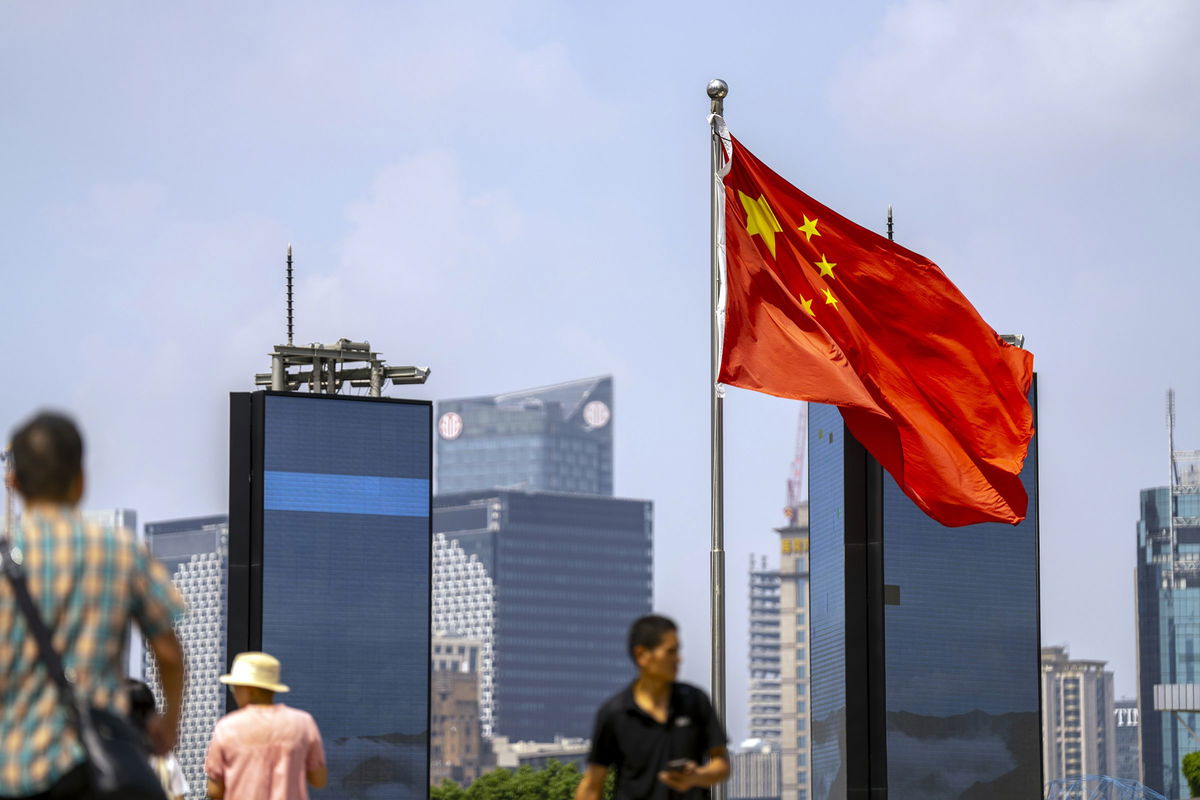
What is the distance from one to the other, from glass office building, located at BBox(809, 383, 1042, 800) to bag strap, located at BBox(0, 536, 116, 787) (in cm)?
1827

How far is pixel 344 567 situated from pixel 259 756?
53.7ft

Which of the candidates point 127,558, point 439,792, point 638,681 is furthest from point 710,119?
point 439,792

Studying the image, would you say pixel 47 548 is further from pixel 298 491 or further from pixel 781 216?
pixel 298 491

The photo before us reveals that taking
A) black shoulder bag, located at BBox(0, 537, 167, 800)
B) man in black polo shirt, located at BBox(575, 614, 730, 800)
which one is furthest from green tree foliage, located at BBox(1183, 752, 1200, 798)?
black shoulder bag, located at BBox(0, 537, 167, 800)

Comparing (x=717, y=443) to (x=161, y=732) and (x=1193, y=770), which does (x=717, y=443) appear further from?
(x=1193, y=770)

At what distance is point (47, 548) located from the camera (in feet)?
21.9

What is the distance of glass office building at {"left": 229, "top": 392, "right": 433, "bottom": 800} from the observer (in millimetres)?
26266

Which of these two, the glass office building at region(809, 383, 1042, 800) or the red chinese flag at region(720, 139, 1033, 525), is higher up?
the red chinese flag at region(720, 139, 1033, 525)

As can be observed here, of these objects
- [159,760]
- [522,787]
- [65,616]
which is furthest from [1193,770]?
[522,787]

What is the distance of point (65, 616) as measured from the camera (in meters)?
6.65

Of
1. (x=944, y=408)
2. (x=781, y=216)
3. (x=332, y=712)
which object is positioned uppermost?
(x=781, y=216)

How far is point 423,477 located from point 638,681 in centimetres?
1829

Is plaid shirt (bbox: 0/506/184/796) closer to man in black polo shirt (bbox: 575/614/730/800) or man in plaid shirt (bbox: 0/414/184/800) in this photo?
man in plaid shirt (bbox: 0/414/184/800)

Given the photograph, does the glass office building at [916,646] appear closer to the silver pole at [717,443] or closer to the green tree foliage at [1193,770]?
the silver pole at [717,443]
